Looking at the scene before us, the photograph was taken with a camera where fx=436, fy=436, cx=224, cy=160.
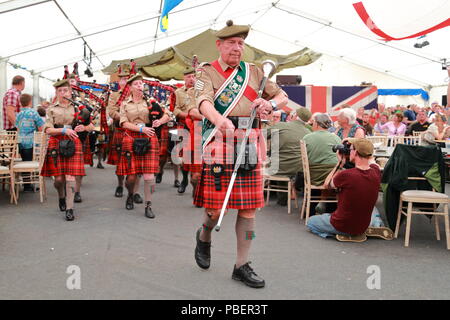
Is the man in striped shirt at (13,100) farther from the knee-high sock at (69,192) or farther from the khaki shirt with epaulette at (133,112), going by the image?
the knee-high sock at (69,192)

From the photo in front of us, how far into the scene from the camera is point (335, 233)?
4.03m

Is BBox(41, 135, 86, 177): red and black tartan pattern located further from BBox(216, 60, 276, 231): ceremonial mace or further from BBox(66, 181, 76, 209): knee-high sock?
BBox(216, 60, 276, 231): ceremonial mace

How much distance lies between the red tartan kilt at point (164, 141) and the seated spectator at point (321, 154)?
8.87ft

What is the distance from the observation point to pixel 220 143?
2.67 meters

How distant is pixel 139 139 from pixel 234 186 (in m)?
2.33

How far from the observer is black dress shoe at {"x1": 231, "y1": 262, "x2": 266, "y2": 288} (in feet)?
8.86

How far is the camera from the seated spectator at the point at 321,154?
473 cm

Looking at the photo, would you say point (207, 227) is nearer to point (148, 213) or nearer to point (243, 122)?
point (243, 122)

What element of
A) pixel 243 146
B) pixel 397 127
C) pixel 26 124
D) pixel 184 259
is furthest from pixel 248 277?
pixel 397 127

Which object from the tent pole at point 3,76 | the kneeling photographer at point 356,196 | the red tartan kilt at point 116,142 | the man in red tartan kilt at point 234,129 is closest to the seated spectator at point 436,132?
the kneeling photographer at point 356,196

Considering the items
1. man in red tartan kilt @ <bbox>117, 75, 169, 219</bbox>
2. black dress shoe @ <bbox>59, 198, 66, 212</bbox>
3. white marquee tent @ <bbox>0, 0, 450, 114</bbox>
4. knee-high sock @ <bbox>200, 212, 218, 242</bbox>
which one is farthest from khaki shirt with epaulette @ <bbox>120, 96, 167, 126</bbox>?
white marquee tent @ <bbox>0, 0, 450, 114</bbox>

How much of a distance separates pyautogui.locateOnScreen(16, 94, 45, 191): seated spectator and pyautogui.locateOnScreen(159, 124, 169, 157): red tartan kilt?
69.0 inches

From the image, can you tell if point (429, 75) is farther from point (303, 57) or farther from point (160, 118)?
point (160, 118)
